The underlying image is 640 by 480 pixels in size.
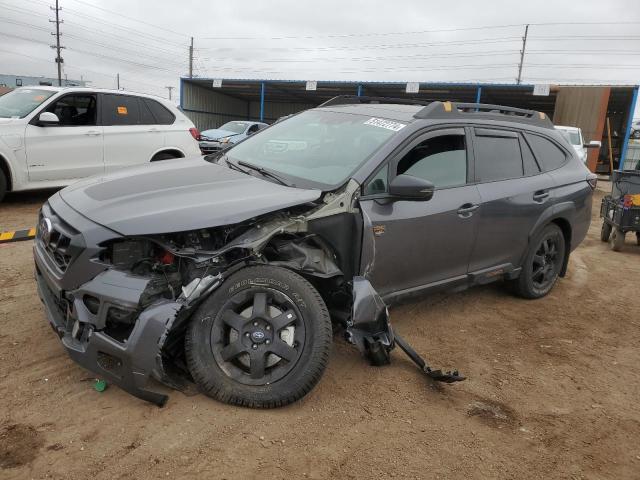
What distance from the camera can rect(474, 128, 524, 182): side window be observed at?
13.8ft

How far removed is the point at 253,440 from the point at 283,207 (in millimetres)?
1282

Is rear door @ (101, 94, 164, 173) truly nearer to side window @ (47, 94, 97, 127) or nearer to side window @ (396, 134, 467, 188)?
side window @ (47, 94, 97, 127)

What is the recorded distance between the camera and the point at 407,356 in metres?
3.66

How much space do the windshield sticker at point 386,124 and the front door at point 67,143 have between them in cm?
534

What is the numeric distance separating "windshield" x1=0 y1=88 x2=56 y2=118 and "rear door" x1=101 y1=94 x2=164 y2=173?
84 cm

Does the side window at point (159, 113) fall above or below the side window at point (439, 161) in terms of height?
above

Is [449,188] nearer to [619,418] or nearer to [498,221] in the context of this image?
[498,221]

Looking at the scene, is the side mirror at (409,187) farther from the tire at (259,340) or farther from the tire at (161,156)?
the tire at (161,156)

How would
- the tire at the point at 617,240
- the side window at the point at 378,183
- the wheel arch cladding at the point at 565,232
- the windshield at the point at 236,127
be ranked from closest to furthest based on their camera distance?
the side window at the point at 378,183
the wheel arch cladding at the point at 565,232
the tire at the point at 617,240
the windshield at the point at 236,127

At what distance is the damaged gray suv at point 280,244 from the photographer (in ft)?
8.85

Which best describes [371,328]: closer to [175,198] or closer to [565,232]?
[175,198]

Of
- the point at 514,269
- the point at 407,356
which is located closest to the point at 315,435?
the point at 407,356

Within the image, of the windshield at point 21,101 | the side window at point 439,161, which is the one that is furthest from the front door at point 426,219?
the windshield at point 21,101

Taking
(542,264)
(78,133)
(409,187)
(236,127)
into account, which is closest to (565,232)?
(542,264)
